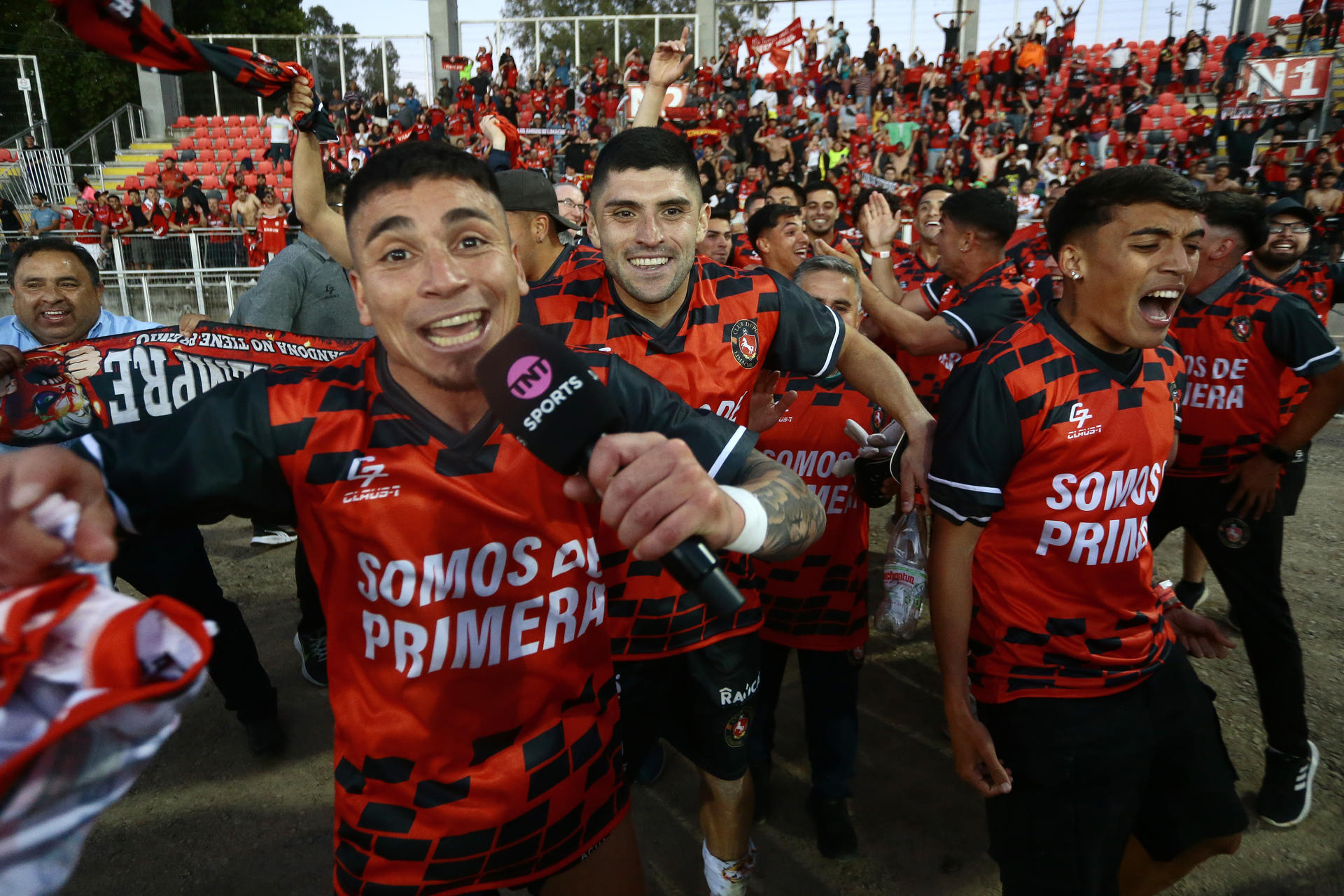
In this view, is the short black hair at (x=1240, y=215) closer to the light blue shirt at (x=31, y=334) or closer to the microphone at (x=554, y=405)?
the microphone at (x=554, y=405)

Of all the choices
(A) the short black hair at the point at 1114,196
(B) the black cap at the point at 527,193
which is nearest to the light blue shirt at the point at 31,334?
(B) the black cap at the point at 527,193

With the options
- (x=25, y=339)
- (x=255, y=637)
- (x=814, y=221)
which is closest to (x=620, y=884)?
(x=25, y=339)

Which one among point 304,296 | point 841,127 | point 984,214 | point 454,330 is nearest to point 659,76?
point 984,214

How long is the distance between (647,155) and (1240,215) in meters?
2.93

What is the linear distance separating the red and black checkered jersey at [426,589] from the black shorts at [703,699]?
79 cm

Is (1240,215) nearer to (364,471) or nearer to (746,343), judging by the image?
(746,343)

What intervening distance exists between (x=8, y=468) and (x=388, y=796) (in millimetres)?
1074

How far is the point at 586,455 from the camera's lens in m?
1.48

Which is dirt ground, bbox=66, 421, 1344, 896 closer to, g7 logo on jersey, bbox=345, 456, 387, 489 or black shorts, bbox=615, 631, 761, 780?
black shorts, bbox=615, 631, 761, 780

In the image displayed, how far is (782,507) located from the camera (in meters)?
1.76

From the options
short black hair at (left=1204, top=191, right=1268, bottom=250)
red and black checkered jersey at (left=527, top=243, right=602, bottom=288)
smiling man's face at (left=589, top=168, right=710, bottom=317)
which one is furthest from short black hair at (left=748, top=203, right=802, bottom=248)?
smiling man's face at (left=589, top=168, right=710, bottom=317)

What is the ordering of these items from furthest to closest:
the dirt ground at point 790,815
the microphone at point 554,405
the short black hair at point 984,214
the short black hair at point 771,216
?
the short black hair at point 771,216, the short black hair at point 984,214, the dirt ground at point 790,815, the microphone at point 554,405

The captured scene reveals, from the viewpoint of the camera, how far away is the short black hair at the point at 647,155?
10.2 feet

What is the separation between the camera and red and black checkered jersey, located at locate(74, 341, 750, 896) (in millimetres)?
1880
